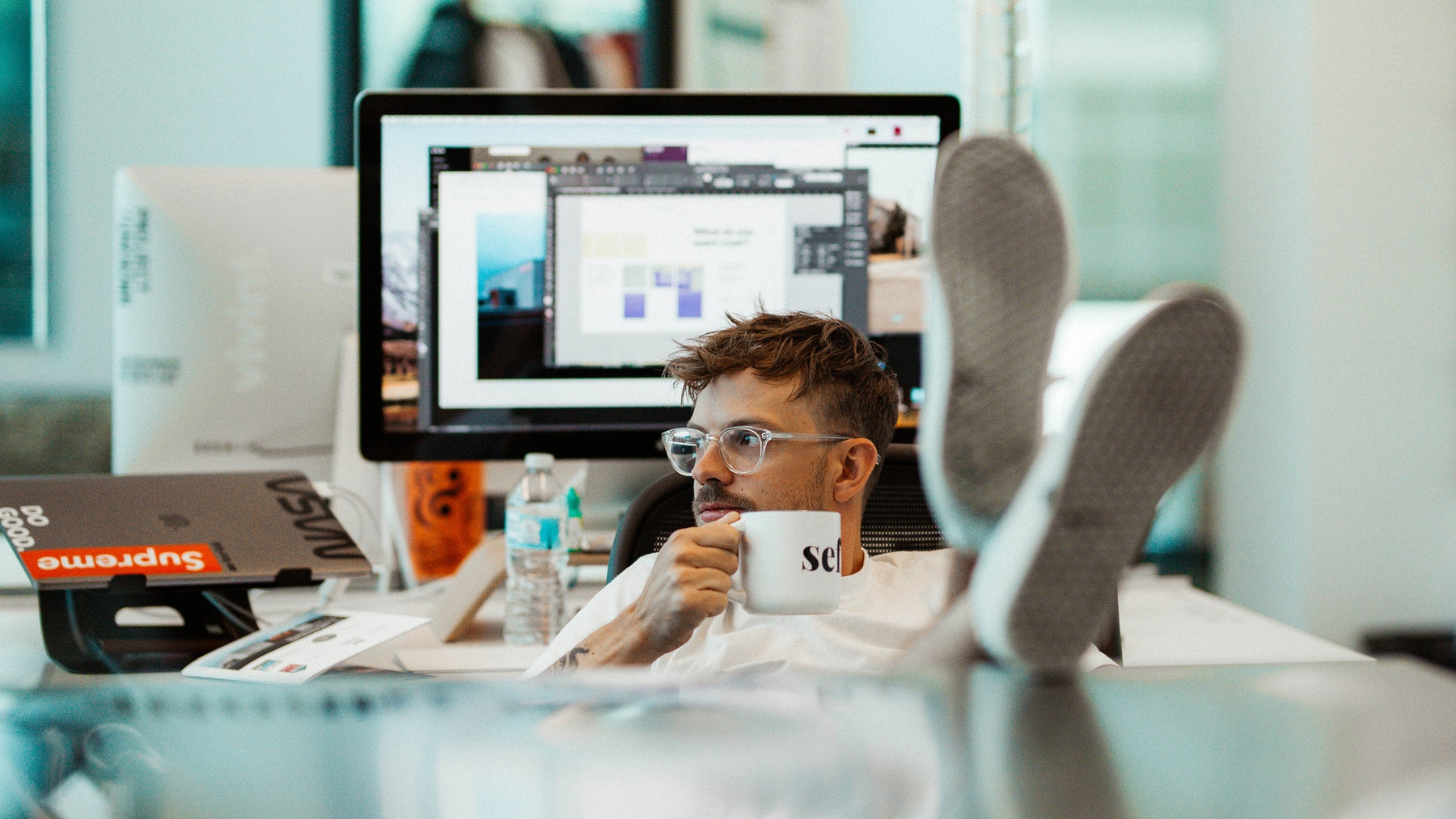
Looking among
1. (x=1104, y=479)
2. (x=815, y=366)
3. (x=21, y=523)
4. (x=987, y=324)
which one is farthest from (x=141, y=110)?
(x=1104, y=479)

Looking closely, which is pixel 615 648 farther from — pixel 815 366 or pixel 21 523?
pixel 21 523

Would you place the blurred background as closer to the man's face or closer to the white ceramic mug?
the man's face

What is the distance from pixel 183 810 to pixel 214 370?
1.18 metres

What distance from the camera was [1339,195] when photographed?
2.87m

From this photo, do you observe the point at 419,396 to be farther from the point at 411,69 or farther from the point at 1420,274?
the point at 1420,274

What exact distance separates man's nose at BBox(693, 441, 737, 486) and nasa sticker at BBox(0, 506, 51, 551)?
1.84ft

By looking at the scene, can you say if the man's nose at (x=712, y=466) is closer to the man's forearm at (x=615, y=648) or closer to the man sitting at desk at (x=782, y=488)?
the man sitting at desk at (x=782, y=488)

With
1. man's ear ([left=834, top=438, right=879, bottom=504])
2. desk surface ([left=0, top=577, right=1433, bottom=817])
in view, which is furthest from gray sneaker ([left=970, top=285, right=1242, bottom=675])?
man's ear ([left=834, top=438, right=879, bottom=504])

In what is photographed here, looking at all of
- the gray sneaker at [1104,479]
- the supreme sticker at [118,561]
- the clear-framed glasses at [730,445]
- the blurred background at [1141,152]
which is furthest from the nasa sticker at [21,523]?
the blurred background at [1141,152]

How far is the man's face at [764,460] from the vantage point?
0.89m

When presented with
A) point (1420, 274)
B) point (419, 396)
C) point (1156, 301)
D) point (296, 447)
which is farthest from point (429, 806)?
point (1420, 274)

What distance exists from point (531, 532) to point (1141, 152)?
263 cm

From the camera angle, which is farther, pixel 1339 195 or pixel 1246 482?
pixel 1246 482

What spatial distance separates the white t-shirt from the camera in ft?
2.80
